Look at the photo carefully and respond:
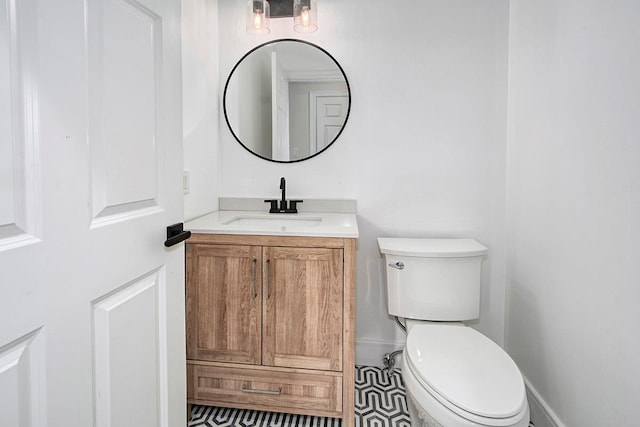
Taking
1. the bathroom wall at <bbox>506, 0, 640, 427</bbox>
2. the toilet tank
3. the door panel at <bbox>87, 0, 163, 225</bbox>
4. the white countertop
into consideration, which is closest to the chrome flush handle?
the toilet tank

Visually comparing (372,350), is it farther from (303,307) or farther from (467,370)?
(467,370)

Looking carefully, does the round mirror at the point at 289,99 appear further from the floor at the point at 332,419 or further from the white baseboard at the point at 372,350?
the floor at the point at 332,419

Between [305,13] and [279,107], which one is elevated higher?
[305,13]

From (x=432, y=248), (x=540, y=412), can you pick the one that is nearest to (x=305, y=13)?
(x=432, y=248)

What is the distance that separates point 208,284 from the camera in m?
1.60

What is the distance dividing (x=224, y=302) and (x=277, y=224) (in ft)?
1.63

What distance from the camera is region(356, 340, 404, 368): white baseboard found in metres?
2.10

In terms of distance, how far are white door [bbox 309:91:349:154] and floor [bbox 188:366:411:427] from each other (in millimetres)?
1296

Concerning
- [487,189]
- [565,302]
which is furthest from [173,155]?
[487,189]

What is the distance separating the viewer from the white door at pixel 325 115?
81.0 inches

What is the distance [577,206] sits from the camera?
135 centimetres

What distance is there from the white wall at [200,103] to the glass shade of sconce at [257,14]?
22 cm

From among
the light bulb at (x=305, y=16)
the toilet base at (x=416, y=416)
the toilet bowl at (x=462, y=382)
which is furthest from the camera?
the light bulb at (x=305, y=16)

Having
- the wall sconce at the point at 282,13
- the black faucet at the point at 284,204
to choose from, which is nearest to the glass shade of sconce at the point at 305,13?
the wall sconce at the point at 282,13
